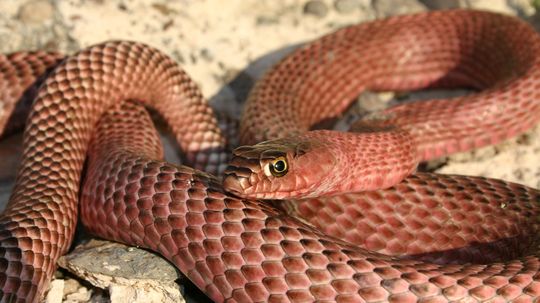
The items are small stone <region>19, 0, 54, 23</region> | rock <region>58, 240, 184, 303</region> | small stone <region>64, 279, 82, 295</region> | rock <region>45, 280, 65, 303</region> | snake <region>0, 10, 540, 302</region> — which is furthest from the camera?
small stone <region>19, 0, 54, 23</region>

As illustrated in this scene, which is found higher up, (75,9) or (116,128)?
(75,9)

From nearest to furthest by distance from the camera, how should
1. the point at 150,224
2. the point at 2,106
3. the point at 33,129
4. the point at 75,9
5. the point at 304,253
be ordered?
the point at 304,253, the point at 150,224, the point at 33,129, the point at 2,106, the point at 75,9

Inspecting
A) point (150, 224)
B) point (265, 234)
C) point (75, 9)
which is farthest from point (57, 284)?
point (75, 9)

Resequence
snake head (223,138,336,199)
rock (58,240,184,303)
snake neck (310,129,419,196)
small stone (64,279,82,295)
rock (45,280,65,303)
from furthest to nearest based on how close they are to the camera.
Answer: snake neck (310,129,419,196) < small stone (64,279,82,295) < rock (45,280,65,303) < rock (58,240,184,303) < snake head (223,138,336,199)

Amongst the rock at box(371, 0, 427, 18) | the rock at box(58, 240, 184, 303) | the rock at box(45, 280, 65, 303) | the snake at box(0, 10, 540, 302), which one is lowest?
the rock at box(45, 280, 65, 303)

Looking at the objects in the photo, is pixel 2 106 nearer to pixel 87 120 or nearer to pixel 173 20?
pixel 87 120

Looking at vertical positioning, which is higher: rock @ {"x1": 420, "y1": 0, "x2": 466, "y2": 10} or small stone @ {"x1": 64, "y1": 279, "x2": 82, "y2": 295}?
rock @ {"x1": 420, "y1": 0, "x2": 466, "y2": 10}

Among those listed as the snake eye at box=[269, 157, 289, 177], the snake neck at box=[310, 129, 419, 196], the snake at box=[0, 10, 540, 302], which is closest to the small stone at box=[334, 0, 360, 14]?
the snake at box=[0, 10, 540, 302]

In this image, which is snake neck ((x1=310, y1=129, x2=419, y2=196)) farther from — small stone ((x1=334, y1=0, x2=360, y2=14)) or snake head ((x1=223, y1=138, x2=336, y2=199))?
small stone ((x1=334, y1=0, x2=360, y2=14))
